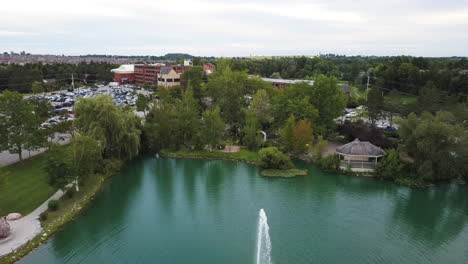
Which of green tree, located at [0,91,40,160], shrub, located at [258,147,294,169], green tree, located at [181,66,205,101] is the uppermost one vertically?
green tree, located at [181,66,205,101]

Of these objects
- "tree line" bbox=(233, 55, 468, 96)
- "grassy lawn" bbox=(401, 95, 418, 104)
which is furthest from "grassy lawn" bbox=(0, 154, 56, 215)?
"grassy lawn" bbox=(401, 95, 418, 104)

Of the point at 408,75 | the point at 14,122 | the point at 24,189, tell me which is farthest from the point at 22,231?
the point at 408,75

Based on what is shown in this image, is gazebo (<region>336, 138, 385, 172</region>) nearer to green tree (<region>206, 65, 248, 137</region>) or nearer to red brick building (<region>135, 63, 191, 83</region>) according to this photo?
green tree (<region>206, 65, 248, 137</region>)

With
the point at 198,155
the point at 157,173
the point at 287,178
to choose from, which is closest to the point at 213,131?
the point at 198,155

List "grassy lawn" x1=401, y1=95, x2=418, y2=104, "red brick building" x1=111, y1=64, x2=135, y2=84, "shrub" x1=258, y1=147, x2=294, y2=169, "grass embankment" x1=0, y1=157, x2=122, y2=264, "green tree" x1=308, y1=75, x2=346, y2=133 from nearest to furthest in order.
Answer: "grass embankment" x1=0, y1=157, x2=122, y2=264, "shrub" x1=258, y1=147, x2=294, y2=169, "green tree" x1=308, y1=75, x2=346, y2=133, "grassy lawn" x1=401, y1=95, x2=418, y2=104, "red brick building" x1=111, y1=64, x2=135, y2=84

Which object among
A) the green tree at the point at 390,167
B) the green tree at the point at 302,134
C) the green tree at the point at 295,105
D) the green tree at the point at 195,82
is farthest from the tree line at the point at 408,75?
the green tree at the point at 390,167

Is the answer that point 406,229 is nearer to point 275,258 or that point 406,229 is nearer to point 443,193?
point 443,193
